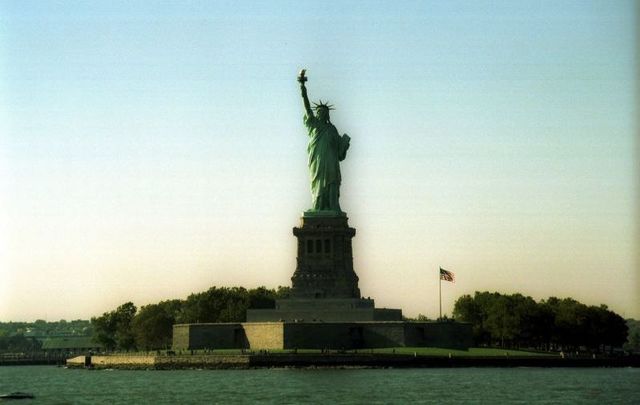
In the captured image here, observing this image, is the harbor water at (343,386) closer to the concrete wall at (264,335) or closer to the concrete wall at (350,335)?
the concrete wall at (350,335)

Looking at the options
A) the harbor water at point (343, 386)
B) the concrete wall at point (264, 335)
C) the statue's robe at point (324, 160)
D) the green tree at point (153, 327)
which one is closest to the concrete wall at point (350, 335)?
the concrete wall at point (264, 335)

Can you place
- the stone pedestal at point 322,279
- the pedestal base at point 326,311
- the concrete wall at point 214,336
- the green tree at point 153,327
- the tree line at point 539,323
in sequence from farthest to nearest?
the green tree at point 153,327 < the tree line at point 539,323 < the concrete wall at point 214,336 < the stone pedestal at point 322,279 < the pedestal base at point 326,311

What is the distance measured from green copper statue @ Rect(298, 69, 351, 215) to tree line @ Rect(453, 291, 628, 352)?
79.3ft

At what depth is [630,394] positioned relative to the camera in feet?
262

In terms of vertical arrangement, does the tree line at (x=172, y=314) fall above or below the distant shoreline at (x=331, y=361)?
above

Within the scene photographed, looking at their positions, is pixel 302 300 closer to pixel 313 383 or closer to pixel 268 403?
pixel 313 383

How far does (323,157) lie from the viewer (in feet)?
374

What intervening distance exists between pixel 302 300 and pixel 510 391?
3362cm

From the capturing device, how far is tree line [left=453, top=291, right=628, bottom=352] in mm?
129875

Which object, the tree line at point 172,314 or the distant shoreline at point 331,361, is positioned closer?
the distant shoreline at point 331,361

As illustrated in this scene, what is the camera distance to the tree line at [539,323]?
130m

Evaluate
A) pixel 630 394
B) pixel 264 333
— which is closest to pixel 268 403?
pixel 630 394

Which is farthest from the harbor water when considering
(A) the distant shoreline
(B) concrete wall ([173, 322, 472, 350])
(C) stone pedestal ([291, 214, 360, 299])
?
(C) stone pedestal ([291, 214, 360, 299])

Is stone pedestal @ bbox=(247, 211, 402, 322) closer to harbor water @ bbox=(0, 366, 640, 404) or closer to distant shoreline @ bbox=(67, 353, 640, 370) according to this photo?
distant shoreline @ bbox=(67, 353, 640, 370)
